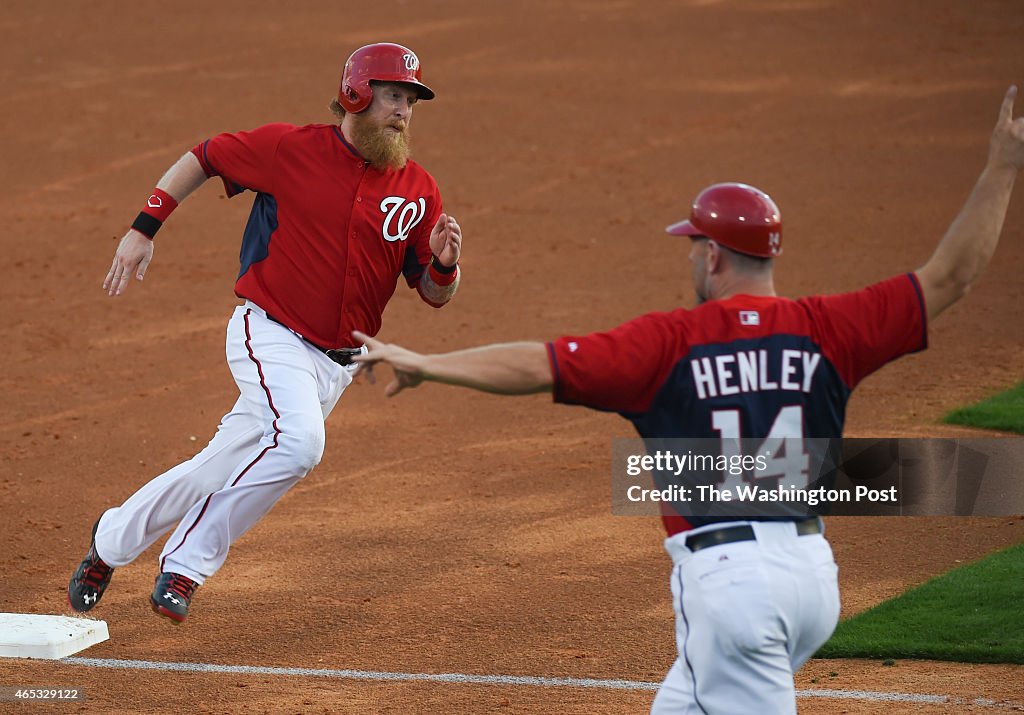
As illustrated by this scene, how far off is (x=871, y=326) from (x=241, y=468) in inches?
110

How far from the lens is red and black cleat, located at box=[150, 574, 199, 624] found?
215 inches

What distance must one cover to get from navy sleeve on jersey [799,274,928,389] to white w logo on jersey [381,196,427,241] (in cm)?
252

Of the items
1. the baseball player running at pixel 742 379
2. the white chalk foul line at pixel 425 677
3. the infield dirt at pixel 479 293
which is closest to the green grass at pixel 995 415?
the infield dirt at pixel 479 293

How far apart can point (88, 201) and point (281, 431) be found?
35.3 feet

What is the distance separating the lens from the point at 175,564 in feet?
18.3

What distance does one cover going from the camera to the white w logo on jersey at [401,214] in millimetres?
6035

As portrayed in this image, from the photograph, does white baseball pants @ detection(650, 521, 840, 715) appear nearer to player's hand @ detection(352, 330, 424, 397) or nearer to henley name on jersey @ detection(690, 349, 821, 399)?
henley name on jersey @ detection(690, 349, 821, 399)

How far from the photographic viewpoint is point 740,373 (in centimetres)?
384

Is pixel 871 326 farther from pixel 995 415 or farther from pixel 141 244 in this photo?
pixel 995 415

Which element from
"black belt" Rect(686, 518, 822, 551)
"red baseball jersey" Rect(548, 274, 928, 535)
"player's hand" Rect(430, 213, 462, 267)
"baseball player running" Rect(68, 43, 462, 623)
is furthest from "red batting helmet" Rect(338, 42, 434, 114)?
"black belt" Rect(686, 518, 822, 551)

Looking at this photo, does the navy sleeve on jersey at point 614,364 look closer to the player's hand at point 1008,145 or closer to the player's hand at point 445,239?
the player's hand at point 1008,145

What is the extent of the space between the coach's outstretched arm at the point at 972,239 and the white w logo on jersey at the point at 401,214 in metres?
2.71

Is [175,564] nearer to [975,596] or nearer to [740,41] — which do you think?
[975,596]

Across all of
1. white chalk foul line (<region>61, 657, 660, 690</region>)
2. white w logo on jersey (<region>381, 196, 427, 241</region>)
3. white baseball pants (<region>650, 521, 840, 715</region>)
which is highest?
white w logo on jersey (<region>381, 196, 427, 241</region>)
